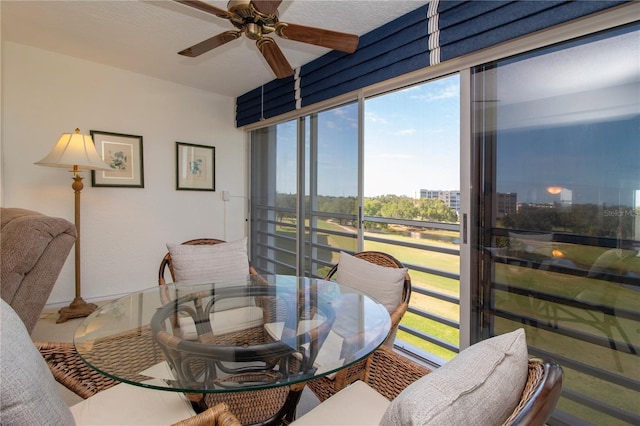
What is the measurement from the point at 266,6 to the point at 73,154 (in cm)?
235

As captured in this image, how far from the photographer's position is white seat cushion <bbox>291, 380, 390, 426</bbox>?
0.98 metres

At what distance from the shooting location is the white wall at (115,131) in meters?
2.94

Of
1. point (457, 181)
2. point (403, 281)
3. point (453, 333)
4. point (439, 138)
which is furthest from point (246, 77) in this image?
point (453, 333)

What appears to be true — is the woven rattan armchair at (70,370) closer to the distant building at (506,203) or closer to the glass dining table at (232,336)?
the glass dining table at (232,336)

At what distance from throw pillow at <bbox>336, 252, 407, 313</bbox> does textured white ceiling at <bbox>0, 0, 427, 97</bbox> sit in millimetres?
1766

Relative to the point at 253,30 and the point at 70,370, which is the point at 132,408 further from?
the point at 253,30

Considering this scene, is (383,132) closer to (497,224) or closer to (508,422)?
(497,224)

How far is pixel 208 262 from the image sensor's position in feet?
7.43

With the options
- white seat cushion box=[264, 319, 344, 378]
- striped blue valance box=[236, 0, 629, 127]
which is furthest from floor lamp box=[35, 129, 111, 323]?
white seat cushion box=[264, 319, 344, 378]

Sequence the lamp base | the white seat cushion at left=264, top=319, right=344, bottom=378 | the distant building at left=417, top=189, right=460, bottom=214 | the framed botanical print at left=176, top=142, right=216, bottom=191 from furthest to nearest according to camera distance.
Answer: the framed botanical print at left=176, top=142, right=216, bottom=191 → the lamp base → the distant building at left=417, top=189, right=460, bottom=214 → the white seat cushion at left=264, top=319, right=344, bottom=378

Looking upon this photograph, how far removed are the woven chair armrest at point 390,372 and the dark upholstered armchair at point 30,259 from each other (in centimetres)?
186

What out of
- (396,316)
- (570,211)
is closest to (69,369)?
(396,316)

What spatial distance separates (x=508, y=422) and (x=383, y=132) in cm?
239

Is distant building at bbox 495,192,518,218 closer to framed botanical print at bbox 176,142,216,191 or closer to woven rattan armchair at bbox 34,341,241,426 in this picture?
woven rattan armchair at bbox 34,341,241,426
